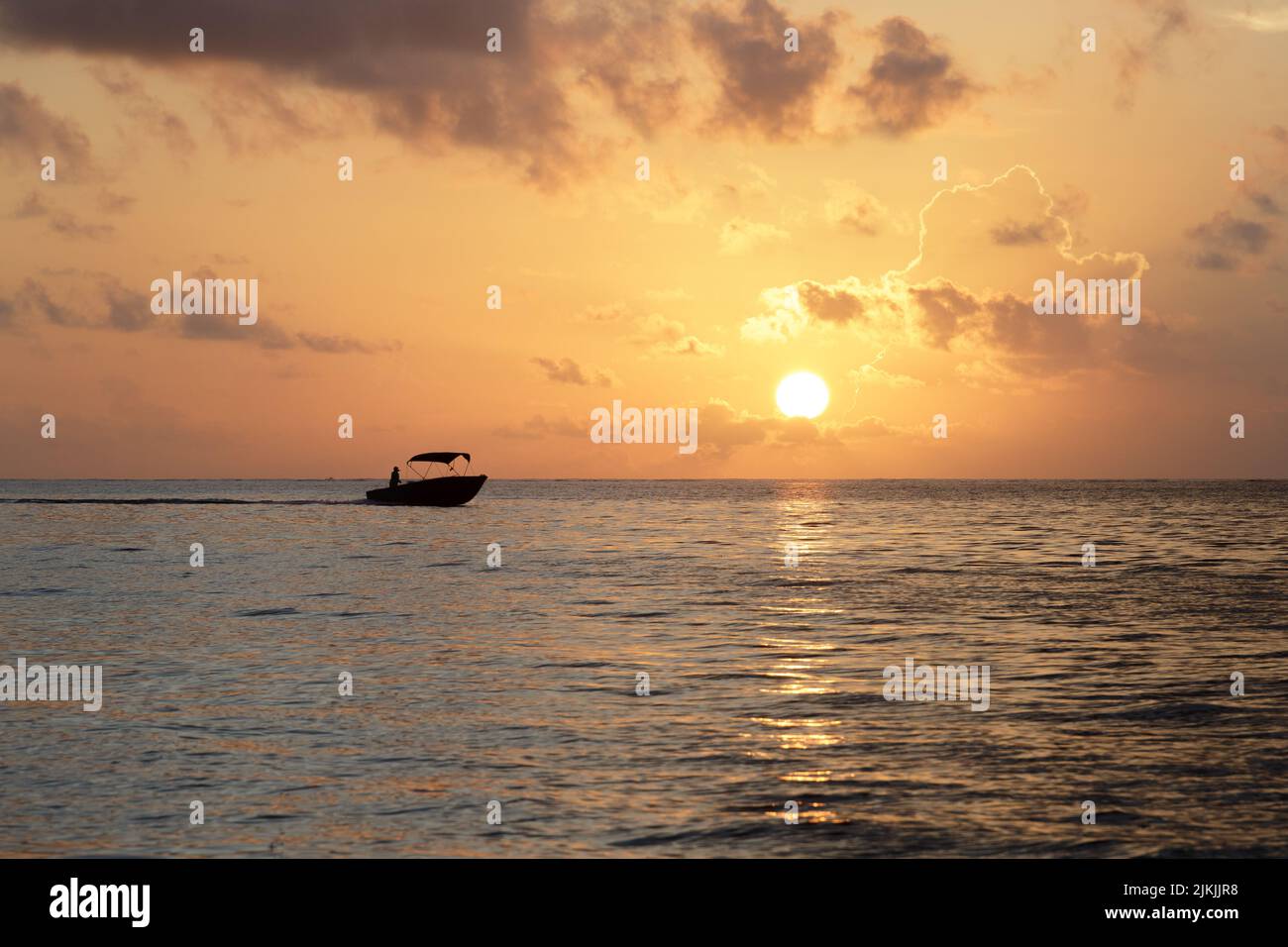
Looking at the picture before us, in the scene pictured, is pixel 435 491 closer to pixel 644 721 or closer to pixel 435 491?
pixel 435 491

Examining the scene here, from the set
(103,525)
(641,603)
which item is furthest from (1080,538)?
(103,525)

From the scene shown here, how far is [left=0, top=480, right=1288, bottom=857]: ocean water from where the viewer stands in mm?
13250

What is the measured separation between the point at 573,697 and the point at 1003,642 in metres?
13.2

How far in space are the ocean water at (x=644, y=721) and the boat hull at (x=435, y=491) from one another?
198 ft

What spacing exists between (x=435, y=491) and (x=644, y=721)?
9369cm

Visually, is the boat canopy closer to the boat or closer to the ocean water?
the boat

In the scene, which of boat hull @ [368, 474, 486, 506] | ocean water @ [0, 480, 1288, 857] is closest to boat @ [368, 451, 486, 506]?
boat hull @ [368, 474, 486, 506]

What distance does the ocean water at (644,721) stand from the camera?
13.2 metres

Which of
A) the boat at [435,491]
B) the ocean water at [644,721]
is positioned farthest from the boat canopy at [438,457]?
the ocean water at [644,721]

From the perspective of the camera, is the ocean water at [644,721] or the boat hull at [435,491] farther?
the boat hull at [435,491]

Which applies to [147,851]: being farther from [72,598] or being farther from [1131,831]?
[72,598]

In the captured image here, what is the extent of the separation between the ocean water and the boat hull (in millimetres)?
60257

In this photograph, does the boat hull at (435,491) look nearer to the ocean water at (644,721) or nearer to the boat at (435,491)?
the boat at (435,491)

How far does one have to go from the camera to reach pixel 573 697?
21.6 metres
